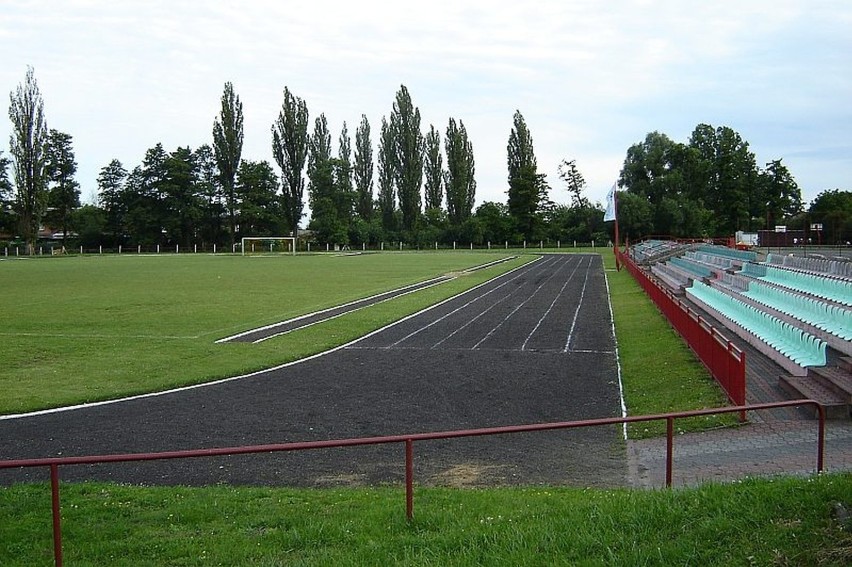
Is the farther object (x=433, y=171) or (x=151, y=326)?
(x=433, y=171)

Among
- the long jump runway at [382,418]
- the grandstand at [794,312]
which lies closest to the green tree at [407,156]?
the grandstand at [794,312]

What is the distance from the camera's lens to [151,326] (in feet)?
76.3

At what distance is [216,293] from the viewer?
34.5m

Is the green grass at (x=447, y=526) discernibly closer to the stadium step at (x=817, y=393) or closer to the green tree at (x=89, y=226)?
the stadium step at (x=817, y=393)

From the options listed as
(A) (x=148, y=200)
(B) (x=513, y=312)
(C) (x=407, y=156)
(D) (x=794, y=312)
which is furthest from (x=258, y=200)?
(D) (x=794, y=312)

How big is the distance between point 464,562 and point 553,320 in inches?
784

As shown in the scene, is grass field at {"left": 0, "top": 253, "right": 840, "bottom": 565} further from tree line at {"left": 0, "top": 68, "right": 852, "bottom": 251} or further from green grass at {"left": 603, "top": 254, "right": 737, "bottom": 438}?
tree line at {"left": 0, "top": 68, "right": 852, "bottom": 251}

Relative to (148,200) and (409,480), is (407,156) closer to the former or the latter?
(148,200)

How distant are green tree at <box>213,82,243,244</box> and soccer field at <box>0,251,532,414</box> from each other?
5556cm

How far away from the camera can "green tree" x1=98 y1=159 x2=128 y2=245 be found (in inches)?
3971

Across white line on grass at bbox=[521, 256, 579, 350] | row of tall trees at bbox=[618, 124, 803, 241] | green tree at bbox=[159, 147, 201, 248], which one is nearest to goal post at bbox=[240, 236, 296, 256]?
green tree at bbox=[159, 147, 201, 248]

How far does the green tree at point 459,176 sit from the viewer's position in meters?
107

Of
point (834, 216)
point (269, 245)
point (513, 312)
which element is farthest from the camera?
point (269, 245)

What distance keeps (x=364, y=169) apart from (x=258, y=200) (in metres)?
19.5
